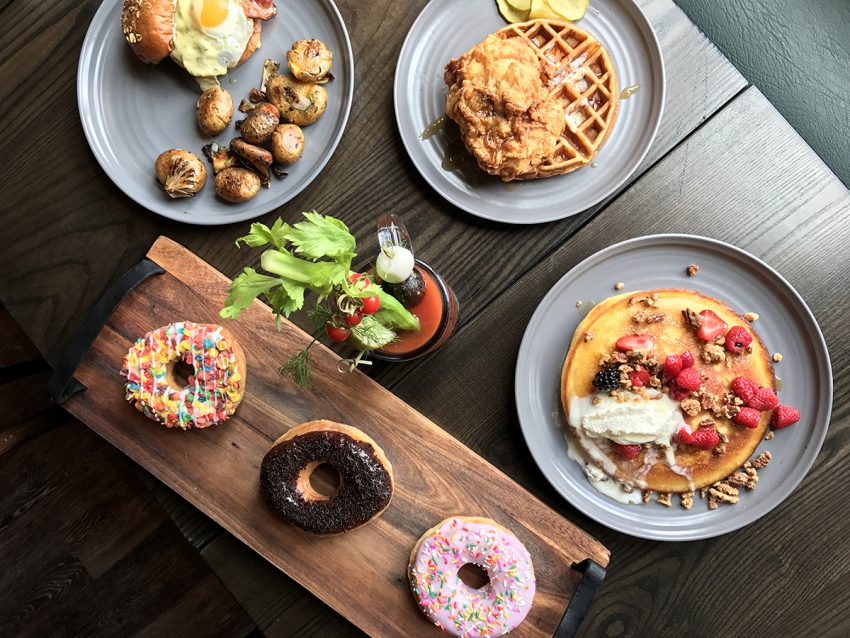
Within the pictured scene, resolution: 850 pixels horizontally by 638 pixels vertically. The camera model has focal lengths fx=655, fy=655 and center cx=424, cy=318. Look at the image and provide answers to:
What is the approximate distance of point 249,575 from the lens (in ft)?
7.38

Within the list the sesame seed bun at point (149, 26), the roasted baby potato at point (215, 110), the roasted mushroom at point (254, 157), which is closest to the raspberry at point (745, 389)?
the roasted mushroom at point (254, 157)

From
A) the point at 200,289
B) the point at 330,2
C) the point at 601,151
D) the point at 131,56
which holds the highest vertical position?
the point at 131,56

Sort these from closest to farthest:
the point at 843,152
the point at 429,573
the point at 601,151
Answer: the point at 429,573 < the point at 601,151 < the point at 843,152

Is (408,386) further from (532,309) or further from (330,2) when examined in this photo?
(330,2)

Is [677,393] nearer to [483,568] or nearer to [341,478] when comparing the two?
[483,568]

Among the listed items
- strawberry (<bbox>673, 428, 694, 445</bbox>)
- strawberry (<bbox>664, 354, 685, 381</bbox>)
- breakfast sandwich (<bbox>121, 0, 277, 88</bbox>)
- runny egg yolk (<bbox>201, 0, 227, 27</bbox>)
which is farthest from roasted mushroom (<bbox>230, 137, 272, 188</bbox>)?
strawberry (<bbox>673, 428, 694, 445</bbox>)

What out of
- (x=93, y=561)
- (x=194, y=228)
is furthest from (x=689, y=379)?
(x=93, y=561)

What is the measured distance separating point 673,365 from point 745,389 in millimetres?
256

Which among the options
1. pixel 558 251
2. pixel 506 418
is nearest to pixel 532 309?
pixel 558 251

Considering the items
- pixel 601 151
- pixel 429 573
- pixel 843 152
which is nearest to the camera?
pixel 429 573

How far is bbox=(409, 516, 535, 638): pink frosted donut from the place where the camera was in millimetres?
2039

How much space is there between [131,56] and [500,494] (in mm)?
1979

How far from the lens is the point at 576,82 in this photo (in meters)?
2.24

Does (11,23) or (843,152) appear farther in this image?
(843,152)
